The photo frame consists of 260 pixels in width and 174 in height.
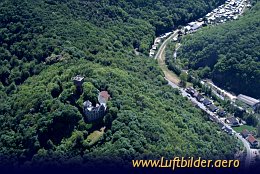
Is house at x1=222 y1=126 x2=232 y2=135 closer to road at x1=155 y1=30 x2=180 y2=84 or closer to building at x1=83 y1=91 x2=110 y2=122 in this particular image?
road at x1=155 y1=30 x2=180 y2=84

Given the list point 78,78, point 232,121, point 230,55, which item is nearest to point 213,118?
point 232,121

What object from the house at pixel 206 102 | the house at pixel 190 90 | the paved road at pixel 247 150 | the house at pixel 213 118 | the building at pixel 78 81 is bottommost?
the paved road at pixel 247 150

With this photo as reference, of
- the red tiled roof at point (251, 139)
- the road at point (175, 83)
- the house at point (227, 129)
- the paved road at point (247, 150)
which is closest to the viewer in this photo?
the paved road at point (247, 150)

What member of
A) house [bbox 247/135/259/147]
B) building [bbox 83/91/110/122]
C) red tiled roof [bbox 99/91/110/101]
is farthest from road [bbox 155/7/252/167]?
building [bbox 83/91/110/122]

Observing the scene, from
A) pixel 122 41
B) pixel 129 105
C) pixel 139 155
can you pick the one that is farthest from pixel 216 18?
pixel 139 155

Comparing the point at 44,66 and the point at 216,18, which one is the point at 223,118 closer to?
the point at 44,66

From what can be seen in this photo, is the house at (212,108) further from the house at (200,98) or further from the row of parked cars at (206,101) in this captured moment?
the house at (200,98)

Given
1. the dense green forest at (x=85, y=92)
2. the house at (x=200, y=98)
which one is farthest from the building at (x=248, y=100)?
the dense green forest at (x=85, y=92)
